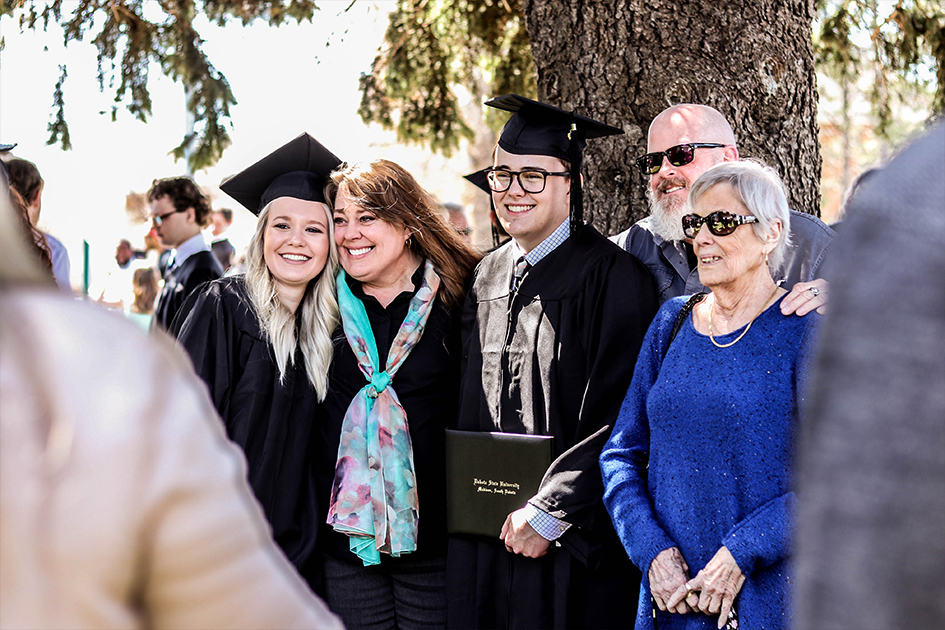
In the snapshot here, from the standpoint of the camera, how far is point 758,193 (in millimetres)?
2686

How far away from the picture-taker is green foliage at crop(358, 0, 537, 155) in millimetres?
6148

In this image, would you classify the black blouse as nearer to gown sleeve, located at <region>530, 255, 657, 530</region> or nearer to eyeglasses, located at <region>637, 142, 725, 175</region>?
gown sleeve, located at <region>530, 255, 657, 530</region>

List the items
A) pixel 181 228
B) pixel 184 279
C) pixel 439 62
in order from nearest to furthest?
1. pixel 184 279
2. pixel 439 62
3. pixel 181 228

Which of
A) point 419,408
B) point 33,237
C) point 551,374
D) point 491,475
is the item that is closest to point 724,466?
point 551,374

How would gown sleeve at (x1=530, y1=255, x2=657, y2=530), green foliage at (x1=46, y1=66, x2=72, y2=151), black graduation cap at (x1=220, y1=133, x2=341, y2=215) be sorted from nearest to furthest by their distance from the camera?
gown sleeve at (x1=530, y1=255, x2=657, y2=530) < black graduation cap at (x1=220, y1=133, x2=341, y2=215) < green foliage at (x1=46, y1=66, x2=72, y2=151)

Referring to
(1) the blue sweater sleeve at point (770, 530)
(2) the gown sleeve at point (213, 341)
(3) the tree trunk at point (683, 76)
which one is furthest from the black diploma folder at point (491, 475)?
(3) the tree trunk at point (683, 76)

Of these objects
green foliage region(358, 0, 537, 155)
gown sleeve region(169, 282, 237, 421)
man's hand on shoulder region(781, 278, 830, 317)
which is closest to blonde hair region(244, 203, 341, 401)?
gown sleeve region(169, 282, 237, 421)

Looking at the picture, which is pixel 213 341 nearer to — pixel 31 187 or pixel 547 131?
pixel 547 131

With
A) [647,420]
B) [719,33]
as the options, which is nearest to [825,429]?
[647,420]

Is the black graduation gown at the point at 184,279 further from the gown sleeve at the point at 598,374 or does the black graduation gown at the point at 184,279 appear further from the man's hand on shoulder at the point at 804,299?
the man's hand on shoulder at the point at 804,299

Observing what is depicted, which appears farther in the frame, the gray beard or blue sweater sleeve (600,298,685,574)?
the gray beard

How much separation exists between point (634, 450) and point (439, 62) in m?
4.13

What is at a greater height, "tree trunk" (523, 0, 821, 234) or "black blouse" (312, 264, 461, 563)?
"tree trunk" (523, 0, 821, 234)

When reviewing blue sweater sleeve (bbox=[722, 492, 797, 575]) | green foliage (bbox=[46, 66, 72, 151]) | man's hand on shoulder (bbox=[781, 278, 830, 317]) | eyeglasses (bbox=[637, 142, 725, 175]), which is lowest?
blue sweater sleeve (bbox=[722, 492, 797, 575])
